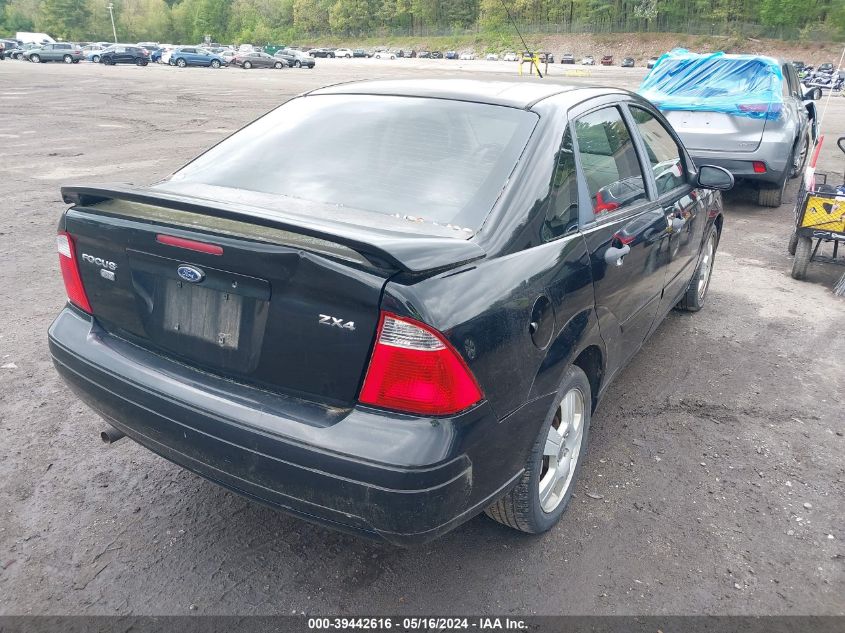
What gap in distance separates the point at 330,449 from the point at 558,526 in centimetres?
130

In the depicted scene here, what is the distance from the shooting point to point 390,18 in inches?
4739

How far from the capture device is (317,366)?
7.08 ft

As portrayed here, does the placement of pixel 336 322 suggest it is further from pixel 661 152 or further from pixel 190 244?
pixel 661 152

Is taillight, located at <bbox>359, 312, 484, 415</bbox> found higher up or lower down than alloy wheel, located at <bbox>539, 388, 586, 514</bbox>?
higher up

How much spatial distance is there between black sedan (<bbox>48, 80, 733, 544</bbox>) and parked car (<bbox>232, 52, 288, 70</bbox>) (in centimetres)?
5667

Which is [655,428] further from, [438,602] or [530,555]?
[438,602]

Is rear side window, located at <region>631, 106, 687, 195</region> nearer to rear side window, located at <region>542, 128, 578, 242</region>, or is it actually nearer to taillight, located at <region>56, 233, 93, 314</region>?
rear side window, located at <region>542, 128, 578, 242</region>

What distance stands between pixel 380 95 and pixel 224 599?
2275mm

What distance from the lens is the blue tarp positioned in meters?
8.42

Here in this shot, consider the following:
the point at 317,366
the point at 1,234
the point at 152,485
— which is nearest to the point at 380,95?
the point at 317,366

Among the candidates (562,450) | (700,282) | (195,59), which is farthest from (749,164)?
(195,59)

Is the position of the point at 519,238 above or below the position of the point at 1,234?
above

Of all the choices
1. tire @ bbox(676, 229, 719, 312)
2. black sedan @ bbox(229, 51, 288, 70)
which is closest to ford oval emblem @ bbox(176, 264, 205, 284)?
tire @ bbox(676, 229, 719, 312)

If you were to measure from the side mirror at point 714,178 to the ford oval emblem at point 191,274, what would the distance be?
3277 millimetres
